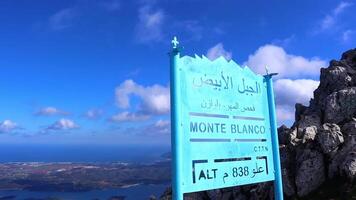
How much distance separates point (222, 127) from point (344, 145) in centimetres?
3345

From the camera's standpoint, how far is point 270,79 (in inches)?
592

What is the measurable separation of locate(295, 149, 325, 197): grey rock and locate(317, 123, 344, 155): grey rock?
1125 millimetres

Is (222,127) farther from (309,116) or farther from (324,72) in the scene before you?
(324,72)

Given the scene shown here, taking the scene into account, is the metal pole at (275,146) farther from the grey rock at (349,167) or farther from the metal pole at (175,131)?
the grey rock at (349,167)

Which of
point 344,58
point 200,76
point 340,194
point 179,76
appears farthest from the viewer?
point 344,58

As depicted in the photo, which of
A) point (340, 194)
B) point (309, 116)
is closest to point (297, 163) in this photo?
point (340, 194)

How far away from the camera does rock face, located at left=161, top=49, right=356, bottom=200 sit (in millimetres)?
38062

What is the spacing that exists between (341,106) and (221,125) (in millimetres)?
41757

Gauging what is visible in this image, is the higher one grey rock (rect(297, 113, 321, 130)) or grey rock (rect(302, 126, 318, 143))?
grey rock (rect(297, 113, 321, 130))

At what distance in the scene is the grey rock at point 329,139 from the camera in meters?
40.8

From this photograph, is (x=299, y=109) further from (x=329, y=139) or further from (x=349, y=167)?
(x=349, y=167)

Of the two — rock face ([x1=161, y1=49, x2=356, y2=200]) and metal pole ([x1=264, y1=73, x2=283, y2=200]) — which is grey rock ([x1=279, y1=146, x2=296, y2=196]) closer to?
rock face ([x1=161, y1=49, x2=356, y2=200])

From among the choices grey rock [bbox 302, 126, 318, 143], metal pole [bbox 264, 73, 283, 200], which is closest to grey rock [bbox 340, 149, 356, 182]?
grey rock [bbox 302, 126, 318, 143]

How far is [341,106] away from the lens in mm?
48031
